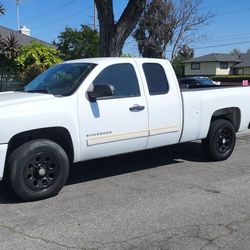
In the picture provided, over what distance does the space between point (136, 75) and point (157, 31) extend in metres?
39.5

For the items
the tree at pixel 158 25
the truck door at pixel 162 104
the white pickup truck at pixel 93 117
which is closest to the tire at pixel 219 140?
the white pickup truck at pixel 93 117

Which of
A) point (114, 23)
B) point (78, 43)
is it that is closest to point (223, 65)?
point (78, 43)

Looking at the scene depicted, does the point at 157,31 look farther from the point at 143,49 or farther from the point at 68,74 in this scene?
the point at 68,74

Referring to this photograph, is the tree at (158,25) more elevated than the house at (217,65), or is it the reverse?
the tree at (158,25)

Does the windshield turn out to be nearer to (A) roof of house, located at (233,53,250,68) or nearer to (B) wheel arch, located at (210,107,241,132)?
(B) wheel arch, located at (210,107,241,132)

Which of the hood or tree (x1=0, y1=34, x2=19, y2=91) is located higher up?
tree (x1=0, y1=34, x2=19, y2=91)

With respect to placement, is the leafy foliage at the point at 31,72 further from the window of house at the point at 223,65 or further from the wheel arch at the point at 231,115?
the window of house at the point at 223,65

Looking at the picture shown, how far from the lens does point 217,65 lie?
270ft

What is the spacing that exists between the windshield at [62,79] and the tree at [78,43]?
2550 centimetres

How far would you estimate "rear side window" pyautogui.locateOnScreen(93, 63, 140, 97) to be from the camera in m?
6.93

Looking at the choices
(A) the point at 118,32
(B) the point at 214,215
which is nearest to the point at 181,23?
(A) the point at 118,32

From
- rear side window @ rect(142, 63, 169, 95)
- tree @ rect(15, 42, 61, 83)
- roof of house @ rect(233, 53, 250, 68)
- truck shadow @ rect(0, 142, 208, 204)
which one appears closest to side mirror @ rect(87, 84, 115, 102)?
rear side window @ rect(142, 63, 169, 95)

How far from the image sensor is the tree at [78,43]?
32906 millimetres

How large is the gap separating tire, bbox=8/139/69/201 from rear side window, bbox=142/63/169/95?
1925 millimetres
